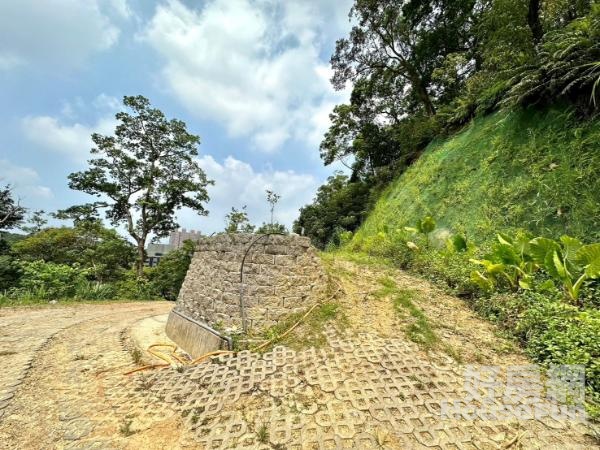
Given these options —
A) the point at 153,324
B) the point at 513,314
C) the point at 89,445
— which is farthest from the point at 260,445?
the point at 153,324

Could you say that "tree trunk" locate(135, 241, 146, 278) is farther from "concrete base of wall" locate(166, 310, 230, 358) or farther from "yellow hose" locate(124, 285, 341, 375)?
"yellow hose" locate(124, 285, 341, 375)

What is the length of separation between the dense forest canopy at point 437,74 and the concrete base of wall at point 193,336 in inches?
270

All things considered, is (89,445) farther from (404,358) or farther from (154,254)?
(154,254)

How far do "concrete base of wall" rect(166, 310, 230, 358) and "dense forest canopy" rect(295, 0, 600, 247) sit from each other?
685 centimetres

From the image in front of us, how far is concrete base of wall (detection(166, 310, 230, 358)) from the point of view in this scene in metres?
4.27

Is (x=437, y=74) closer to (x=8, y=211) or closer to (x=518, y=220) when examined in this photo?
(x=518, y=220)

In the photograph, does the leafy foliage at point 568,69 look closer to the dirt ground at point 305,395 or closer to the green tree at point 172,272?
the dirt ground at point 305,395

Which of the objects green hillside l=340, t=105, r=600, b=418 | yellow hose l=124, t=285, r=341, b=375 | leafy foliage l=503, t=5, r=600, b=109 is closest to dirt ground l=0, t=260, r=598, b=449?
yellow hose l=124, t=285, r=341, b=375

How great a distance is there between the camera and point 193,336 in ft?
16.1

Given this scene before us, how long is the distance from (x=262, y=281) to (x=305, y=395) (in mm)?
2017

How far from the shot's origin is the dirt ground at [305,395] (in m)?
2.33

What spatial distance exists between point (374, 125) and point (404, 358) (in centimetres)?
1189

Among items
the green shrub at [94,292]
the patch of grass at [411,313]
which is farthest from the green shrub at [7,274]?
the patch of grass at [411,313]

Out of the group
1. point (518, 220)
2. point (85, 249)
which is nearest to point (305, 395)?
point (518, 220)
